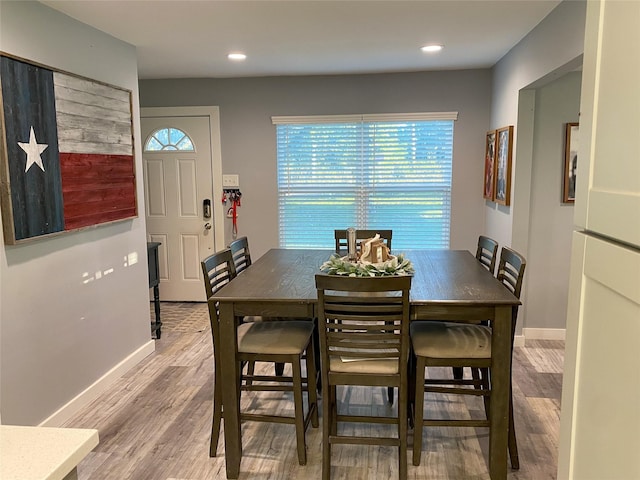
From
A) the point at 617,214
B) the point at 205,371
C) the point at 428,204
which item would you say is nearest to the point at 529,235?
the point at 428,204

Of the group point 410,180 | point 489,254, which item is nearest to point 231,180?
point 410,180

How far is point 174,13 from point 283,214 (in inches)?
98.5

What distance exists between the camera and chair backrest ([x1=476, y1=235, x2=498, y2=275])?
9.46 feet

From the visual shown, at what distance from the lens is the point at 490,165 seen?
4.36m

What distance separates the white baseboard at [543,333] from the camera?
4023 millimetres

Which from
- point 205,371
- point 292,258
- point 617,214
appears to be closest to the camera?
point 617,214

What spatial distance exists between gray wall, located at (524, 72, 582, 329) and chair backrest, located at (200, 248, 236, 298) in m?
2.39

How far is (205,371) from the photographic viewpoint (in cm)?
350

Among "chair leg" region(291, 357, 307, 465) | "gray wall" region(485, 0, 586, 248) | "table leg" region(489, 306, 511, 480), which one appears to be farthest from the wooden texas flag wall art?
"gray wall" region(485, 0, 586, 248)

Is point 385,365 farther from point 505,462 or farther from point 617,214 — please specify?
point 617,214

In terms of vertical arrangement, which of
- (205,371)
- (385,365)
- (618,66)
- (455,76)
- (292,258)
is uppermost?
(455,76)

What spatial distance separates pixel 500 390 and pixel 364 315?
707mm

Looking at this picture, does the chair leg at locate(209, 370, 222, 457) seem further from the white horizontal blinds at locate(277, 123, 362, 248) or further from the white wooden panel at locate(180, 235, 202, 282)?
the white wooden panel at locate(180, 235, 202, 282)

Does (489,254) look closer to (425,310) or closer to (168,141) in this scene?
(425,310)
